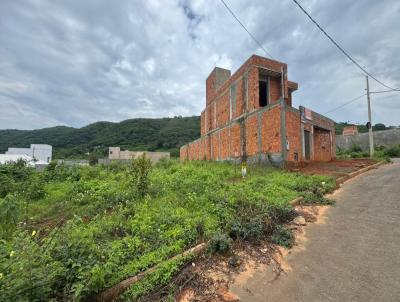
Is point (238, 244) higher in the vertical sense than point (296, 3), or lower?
lower

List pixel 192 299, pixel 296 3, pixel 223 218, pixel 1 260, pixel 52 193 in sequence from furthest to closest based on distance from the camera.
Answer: pixel 52 193 → pixel 296 3 → pixel 223 218 → pixel 192 299 → pixel 1 260

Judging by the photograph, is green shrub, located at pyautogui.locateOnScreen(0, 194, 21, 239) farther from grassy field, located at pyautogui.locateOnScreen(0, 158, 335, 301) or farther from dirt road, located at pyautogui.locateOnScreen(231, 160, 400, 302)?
dirt road, located at pyautogui.locateOnScreen(231, 160, 400, 302)

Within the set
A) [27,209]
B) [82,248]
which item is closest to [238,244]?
[82,248]

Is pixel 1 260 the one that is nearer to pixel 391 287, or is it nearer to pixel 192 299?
pixel 192 299

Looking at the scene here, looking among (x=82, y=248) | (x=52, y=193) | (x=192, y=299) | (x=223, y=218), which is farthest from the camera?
(x=52, y=193)

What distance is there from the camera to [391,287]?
3.03m

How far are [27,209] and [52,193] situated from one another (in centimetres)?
156

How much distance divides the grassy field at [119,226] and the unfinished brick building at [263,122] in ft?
11.7

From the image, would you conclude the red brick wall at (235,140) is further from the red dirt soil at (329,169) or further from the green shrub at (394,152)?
the green shrub at (394,152)

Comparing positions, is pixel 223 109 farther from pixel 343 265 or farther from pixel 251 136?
pixel 343 265

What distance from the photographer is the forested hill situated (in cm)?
6066

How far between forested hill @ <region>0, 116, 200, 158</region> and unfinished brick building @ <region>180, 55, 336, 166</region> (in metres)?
38.9

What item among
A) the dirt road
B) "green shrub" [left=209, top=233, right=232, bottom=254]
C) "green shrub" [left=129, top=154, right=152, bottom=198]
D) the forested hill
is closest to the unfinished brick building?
the dirt road

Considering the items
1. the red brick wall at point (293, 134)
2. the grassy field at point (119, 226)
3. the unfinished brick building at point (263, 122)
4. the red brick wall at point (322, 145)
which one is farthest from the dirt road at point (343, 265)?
the red brick wall at point (322, 145)
